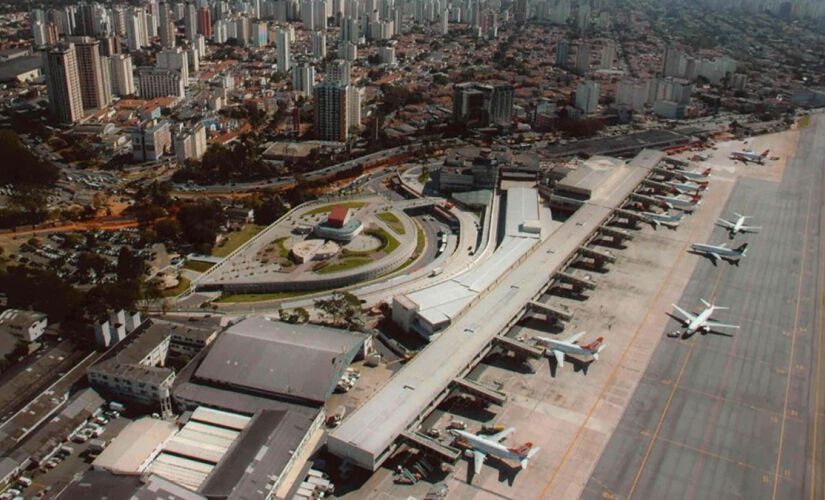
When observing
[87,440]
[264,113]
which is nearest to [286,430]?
[87,440]

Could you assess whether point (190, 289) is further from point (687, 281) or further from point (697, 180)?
point (697, 180)

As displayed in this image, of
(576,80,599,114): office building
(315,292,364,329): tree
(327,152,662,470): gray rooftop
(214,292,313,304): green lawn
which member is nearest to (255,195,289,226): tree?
(214,292,313,304): green lawn

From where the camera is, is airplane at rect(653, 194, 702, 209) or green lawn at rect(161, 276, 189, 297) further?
airplane at rect(653, 194, 702, 209)

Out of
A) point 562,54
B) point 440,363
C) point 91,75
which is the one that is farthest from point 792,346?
point 562,54

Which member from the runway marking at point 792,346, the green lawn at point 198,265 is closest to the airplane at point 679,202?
the runway marking at point 792,346

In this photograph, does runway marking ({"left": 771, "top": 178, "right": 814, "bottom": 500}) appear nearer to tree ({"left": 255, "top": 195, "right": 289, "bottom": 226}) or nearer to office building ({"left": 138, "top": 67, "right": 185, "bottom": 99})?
tree ({"left": 255, "top": 195, "right": 289, "bottom": 226})

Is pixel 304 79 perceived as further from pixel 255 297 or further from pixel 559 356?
pixel 559 356
